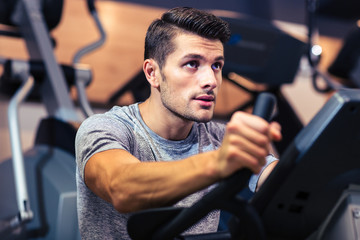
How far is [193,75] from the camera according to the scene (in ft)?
2.93

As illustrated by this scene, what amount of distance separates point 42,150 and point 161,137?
79 centimetres

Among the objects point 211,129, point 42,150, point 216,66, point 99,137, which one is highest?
point 216,66

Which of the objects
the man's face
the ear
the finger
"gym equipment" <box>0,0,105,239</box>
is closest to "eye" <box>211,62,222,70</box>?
the man's face

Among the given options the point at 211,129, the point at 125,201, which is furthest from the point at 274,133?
the point at 211,129

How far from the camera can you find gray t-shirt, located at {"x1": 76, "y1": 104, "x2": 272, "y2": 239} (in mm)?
853

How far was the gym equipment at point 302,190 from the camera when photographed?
0.60 metres

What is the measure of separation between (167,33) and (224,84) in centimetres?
228

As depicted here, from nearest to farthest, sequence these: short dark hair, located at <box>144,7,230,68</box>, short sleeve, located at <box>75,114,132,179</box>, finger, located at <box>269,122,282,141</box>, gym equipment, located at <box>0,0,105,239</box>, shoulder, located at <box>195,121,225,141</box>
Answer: finger, located at <box>269,122,282,141</box> < short sleeve, located at <box>75,114,132,179</box> < short dark hair, located at <box>144,7,230,68</box> < shoulder, located at <box>195,121,225,141</box> < gym equipment, located at <box>0,0,105,239</box>

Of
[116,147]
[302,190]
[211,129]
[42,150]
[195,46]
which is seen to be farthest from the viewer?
[42,150]

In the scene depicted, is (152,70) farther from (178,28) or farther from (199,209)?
(199,209)

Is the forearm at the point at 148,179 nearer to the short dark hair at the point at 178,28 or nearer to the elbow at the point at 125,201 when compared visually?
the elbow at the point at 125,201

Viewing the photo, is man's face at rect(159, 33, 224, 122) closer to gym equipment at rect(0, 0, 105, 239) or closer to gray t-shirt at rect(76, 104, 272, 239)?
gray t-shirt at rect(76, 104, 272, 239)

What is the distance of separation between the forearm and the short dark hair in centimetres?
27

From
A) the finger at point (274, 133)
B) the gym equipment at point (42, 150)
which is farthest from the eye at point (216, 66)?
the gym equipment at point (42, 150)
